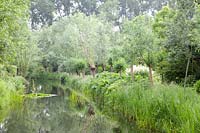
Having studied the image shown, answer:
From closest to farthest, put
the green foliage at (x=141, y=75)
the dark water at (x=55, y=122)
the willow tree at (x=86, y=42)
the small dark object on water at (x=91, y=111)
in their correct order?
1. the dark water at (x=55, y=122)
2. the small dark object on water at (x=91, y=111)
3. the green foliage at (x=141, y=75)
4. the willow tree at (x=86, y=42)

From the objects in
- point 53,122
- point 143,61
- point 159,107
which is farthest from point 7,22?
point 159,107

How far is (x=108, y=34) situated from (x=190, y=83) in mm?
20260

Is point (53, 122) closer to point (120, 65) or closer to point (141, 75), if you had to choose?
point (141, 75)

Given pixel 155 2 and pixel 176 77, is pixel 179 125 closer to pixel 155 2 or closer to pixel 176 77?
pixel 176 77

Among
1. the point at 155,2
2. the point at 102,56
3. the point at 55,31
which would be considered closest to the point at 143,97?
the point at 102,56

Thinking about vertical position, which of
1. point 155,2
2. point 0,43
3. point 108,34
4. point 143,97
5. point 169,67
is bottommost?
point 143,97

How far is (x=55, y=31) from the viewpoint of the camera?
50.8 meters

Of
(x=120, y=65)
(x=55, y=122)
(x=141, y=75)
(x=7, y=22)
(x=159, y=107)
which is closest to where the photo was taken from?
→ (x=159, y=107)

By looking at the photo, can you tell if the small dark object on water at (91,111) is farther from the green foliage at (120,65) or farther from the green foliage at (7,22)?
the green foliage at (7,22)

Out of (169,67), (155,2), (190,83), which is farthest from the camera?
(155,2)

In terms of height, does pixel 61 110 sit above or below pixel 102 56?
below

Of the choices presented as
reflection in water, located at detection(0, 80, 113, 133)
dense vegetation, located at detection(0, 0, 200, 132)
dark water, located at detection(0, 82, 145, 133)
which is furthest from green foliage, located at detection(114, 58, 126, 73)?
reflection in water, located at detection(0, 80, 113, 133)

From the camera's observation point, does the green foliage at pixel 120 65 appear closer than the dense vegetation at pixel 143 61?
No

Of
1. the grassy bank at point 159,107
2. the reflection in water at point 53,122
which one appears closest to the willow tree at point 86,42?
the reflection in water at point 53,122
